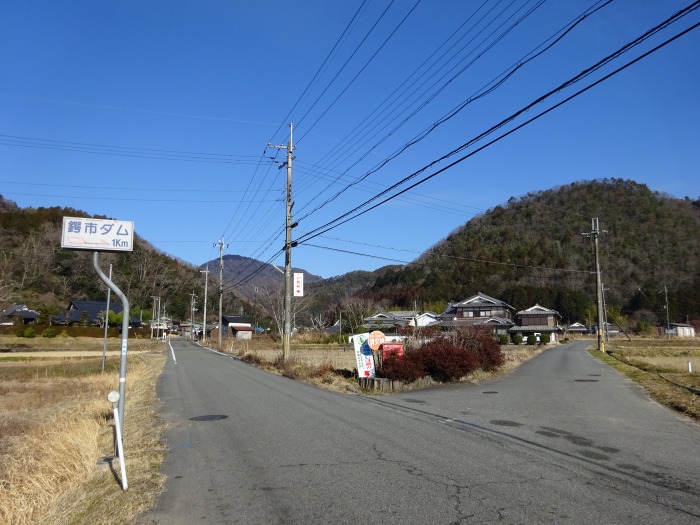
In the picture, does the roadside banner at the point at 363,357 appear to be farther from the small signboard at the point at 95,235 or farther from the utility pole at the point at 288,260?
the small signboard at the point at 95,235

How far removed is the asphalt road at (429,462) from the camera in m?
5.45

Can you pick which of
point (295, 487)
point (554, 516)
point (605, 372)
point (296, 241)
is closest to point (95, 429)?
point (295, 487)

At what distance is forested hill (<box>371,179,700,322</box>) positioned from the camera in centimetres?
11294

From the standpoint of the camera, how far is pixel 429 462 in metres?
7.43

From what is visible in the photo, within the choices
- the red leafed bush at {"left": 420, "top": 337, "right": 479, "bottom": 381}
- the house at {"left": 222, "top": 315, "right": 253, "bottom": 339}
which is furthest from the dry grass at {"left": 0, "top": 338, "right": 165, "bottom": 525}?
the house at {"left": 222, "top": 315, "right": 253, "bottom": 339}

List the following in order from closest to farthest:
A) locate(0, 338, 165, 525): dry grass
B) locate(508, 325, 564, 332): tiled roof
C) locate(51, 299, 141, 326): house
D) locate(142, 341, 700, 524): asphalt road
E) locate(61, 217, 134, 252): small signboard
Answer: locate(142, 341, 700, 524): asphalt road → locate(0, 338, 165, 525): dry grass → locate(61, 217, 134, 252): small signboard → locate(51, 299, 141, 326): house → locate(508, 325, 564, 332): tiled roof

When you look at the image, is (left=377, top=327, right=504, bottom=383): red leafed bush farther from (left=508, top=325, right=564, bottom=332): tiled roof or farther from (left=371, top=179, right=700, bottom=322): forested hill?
(left=371, top=179, right=700, bottom=322): forested hill

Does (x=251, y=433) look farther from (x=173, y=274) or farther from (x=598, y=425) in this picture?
(x=173, y=274)

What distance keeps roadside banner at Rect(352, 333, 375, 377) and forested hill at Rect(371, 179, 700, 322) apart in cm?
8787

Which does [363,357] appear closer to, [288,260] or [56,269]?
[288,260]

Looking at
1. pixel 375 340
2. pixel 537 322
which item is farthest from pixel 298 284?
pixel 537 322

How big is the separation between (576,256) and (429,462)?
118401mm

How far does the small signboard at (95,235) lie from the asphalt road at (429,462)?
3.22m

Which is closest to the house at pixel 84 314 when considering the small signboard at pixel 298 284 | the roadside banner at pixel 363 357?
the small signboard at pixel 298 284
